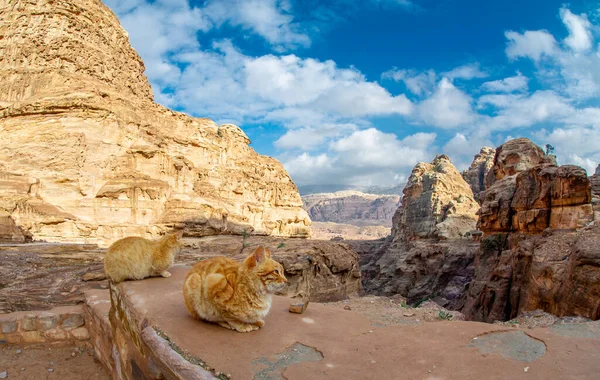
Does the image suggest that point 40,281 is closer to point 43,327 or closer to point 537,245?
point 43,327

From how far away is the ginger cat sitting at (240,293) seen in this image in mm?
3236

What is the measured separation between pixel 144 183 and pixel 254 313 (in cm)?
2621

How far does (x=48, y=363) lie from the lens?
574 centimetres

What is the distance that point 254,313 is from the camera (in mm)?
3281

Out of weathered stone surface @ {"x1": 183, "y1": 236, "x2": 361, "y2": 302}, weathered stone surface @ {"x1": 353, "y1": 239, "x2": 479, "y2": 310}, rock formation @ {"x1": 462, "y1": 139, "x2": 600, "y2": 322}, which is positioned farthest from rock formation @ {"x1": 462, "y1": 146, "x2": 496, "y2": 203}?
weathered stone surface @ {"x1": 183, "y1": 236, "x2": 361, "y2": 302}

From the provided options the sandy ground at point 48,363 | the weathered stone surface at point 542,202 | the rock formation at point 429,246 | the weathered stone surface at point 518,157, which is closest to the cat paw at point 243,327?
the sandy ground at point 48,363

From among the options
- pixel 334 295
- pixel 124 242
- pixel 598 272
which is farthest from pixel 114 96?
pixel 598 272

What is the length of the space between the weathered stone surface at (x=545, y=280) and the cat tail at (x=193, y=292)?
14921 mm

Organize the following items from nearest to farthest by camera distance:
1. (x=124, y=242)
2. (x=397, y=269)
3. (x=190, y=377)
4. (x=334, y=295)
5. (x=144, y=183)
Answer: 1. (x=190, y=377)
2. (x=124, y=242)
3. (x=334, y=295)
4. (x=144, y=183)
5. (x=397, y=269)

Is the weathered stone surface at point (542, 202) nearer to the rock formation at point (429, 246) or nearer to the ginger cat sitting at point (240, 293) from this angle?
the rock formation at point (429, 246)

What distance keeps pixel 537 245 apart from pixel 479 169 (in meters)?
53.6

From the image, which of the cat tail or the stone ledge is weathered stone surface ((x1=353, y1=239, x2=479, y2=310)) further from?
the cat tail

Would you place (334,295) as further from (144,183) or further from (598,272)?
(144,183)

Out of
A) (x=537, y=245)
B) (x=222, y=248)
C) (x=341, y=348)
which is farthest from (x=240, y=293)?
(x=537, y=245)
